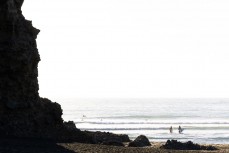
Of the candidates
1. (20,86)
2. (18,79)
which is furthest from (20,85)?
(18,79)

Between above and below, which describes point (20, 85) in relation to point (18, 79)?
below

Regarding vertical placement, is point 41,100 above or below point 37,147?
above

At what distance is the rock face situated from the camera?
43.0 metres

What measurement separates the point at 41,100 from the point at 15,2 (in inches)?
348

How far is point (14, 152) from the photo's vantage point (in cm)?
3053

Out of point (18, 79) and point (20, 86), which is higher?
point (18, 79)

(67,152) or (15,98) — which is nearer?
(67,152)

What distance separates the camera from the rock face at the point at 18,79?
43.0 metres

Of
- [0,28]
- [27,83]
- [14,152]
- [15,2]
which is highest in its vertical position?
[15,2]

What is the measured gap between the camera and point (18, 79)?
145ft

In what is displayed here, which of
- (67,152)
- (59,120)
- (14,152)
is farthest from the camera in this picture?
(59,120)

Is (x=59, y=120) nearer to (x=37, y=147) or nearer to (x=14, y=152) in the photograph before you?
(x=37, y=147)

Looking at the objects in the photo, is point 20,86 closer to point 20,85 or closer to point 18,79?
point 20,85

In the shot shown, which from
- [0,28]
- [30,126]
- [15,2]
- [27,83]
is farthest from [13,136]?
[15,2]
